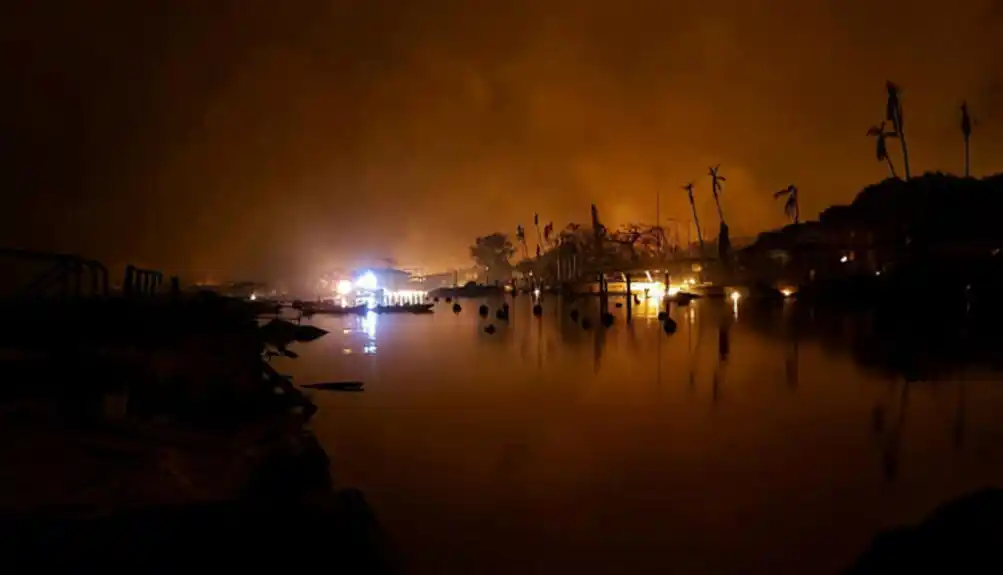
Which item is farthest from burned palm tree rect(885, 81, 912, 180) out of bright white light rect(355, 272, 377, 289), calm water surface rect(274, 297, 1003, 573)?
bright white light rect(355, 272, 377, 289)

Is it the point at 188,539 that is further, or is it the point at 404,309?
the point at 404,309

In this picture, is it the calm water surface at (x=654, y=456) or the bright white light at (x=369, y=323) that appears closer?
the calm water surface at (x=654, y=456)

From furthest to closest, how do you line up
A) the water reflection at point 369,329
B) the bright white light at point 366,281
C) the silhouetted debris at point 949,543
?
the bright white light at point 366,281
the water reflection at point 369,329
the silhouetted debris at point 949,543

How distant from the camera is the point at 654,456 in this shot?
18.0m

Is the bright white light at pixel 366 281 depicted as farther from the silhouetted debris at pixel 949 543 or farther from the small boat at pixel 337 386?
the silhouetted debris at pixel 949 543

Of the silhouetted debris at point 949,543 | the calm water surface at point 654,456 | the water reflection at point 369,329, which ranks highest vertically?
the water reflection at point 369,329

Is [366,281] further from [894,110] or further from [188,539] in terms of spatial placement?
[188,539]

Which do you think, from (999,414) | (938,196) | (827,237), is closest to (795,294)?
(827,237)

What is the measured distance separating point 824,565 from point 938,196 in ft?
181

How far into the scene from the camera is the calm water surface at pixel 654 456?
479 inches

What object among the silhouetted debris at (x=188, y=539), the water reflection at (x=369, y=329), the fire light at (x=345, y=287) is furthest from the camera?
the fire light at (x=345, y=287)

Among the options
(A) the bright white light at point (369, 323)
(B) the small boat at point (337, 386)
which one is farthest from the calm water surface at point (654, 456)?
(A) the bright white light at point (369, 323)

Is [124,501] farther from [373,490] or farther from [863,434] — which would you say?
[863,434]

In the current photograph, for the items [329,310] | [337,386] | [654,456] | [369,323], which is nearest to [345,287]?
[329,310]
